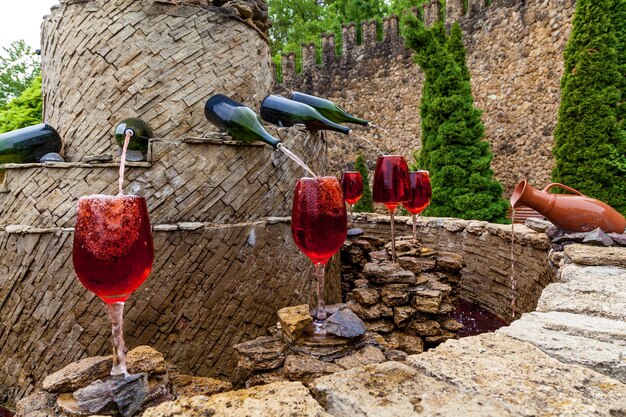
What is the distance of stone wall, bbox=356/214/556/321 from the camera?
2.34m

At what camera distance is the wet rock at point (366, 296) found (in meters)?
1.66

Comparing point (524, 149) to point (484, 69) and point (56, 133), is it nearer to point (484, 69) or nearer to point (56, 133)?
point (484, 69)

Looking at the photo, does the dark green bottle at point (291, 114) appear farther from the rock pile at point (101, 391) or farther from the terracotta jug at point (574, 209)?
the rock pile at point (101, 391)

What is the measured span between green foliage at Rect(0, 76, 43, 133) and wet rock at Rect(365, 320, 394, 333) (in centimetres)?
517

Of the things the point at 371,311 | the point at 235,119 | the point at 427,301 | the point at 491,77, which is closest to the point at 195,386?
the point at 371,311

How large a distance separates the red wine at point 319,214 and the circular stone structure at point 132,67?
4.10ft

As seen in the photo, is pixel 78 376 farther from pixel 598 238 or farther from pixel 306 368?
pixel 598 238

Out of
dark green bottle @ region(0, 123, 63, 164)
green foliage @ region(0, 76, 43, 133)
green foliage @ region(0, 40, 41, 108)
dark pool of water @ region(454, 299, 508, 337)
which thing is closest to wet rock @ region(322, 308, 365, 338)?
dark pool of water @ region(454, 299, 508, 337)

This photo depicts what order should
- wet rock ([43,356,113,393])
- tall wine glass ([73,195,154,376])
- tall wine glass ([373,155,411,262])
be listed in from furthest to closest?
tall wine glass ([373,155,411,262])
wet rock ([43,356,113,393])
tall wine glass ([73,195,154,376])

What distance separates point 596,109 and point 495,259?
398cm

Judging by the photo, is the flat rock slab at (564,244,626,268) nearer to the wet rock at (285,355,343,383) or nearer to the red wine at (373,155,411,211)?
the red wine at (373,155,411,211)

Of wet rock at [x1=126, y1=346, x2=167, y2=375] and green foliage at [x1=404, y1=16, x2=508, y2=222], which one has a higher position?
green foliage at [x1=404, y1=16, x2=508, y2=222]

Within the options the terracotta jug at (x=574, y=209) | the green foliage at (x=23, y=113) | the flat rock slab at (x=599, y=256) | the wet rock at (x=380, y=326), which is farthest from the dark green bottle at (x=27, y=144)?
the green foliage at (x=23, y=113)

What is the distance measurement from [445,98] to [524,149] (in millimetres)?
2590
